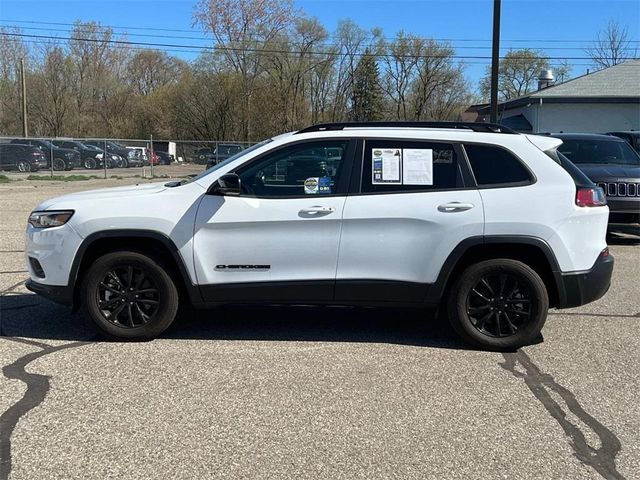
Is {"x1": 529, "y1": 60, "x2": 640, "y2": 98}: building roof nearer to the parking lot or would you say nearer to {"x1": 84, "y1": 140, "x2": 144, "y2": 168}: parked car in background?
{"x1": 84, "y1": 140, "x2": 144, "y2": 168}: parked car in background

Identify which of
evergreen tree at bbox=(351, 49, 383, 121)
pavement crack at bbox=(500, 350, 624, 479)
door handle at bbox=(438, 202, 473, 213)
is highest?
evergreen tree at bbox=(351, 49, 383, 121)

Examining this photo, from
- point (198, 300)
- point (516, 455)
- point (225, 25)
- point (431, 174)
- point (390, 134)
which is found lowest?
point (516, 455)

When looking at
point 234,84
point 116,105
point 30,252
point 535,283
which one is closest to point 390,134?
point 535,283

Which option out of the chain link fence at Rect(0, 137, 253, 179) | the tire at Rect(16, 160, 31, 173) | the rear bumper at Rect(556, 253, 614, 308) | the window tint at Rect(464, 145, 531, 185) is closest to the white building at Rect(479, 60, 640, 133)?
the chain link fence at Rect(0, 137, 253, 179)

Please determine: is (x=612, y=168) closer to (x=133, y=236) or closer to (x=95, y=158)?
(x=133, y=236)

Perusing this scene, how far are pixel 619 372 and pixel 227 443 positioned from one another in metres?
3.06

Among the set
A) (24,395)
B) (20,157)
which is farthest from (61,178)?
(24,395)

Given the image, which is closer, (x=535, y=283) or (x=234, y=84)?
(x=535, y=283)

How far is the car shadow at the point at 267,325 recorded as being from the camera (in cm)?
528

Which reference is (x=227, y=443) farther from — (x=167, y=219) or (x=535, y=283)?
(x=535, y=283)

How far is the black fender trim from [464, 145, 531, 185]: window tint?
8.28 feet

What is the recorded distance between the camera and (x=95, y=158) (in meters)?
33.6

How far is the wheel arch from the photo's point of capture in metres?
4.82

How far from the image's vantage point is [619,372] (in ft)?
15.1
